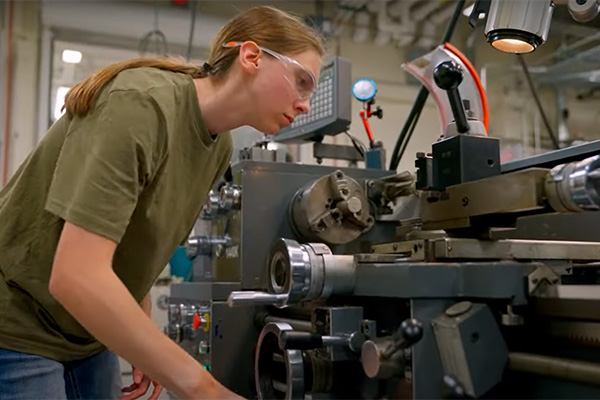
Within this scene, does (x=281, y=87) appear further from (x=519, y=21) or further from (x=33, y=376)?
(x=33, y=376)

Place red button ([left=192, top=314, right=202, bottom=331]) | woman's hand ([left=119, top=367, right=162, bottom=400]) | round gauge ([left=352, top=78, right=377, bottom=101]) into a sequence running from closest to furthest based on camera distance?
woman's hand ([left=119, top=367, right=162, bottom=400])
red button ([left=192, top=314, right=202, bottom=331])
round gauge ([left=352, top=78, right=377, bottom=101])

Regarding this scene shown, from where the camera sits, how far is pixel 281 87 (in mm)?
1034

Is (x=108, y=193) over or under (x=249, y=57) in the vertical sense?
under

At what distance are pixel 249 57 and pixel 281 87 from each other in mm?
75

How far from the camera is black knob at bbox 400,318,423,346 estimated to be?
633 mm

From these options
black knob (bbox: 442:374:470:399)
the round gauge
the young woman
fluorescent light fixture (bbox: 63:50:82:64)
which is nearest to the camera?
black knob (bbox: 442:374:470:399)

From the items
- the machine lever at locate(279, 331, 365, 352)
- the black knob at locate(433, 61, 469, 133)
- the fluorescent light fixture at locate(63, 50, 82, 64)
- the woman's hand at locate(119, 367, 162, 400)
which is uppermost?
the fluorescent light fixture at locate(63, 50, 82, 64)

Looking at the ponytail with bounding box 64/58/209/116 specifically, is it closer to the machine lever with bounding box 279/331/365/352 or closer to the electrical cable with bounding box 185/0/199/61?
the machine lever with bounding box 279/331/365/352

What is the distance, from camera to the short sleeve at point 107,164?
0.74 metres

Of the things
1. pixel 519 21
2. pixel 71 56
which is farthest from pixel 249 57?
pixel 71 56

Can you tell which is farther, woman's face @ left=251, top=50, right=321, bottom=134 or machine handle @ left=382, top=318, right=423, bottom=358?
woman's face @ left=251, top=50, right=321, bottom=134

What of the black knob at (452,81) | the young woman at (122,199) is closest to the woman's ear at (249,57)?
the young woman at (122,199)

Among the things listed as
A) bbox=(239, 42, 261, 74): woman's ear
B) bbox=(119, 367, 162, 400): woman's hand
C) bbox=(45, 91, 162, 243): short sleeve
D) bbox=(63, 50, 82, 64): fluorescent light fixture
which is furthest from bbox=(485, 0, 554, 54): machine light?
bbox=(63, 50, 82, 64): fluorescent light fixture

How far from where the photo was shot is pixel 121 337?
2.39ft
